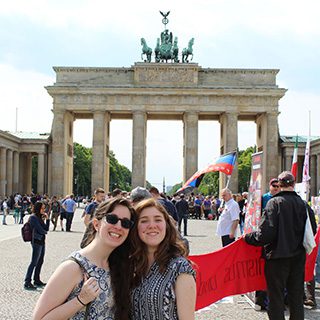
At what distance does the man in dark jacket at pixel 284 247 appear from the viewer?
782 centimetres

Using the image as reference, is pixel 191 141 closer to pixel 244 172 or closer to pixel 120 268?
pixel 244 172

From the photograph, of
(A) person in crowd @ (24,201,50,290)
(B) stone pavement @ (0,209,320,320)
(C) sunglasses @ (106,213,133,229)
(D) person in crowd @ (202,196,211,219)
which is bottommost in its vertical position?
(D) person in crowd @ (202,196,211,219)

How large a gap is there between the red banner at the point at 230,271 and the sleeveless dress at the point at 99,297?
4.09 metres

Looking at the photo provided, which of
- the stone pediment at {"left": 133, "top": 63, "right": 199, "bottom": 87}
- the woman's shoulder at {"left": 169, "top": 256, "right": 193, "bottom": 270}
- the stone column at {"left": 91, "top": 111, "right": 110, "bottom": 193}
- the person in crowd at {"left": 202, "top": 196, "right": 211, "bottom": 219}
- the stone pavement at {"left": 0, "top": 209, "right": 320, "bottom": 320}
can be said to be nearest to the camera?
the woman's shoulder at {"left": 169, "top": 256, "right": 193, "bottom": 270}

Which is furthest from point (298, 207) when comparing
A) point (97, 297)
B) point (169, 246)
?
point (97, 297)

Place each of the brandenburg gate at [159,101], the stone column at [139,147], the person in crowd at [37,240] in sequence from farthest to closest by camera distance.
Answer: the stone column at [139,147]
the brandenburg gate at [159,101]
the person in crowd at [37,240]

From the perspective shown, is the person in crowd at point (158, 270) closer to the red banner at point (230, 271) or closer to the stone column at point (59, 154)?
the red banner at point (230, 271)

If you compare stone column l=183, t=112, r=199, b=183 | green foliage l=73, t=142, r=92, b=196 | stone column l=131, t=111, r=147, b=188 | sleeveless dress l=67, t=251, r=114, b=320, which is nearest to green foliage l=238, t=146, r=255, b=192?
green foliage l=73, t=142, r=92, b=196

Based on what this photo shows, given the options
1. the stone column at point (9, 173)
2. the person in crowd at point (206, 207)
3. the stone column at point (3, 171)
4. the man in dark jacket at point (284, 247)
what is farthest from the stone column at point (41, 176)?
the man in dark jacket at point (284, 247)

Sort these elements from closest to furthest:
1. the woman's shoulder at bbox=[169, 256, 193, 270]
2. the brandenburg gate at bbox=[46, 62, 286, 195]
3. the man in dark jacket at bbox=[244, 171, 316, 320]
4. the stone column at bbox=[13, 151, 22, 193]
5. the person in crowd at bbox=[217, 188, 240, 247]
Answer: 1. the woman's shoulder at bbox=[169, 256, 193, 270]
2. the man in dark jacket at bbox=[244, 171, 316, 320]
3. the person in crowd at bbox=[217, 188, 240, 247]
4. the brandenburg gate at bbox=[46, 62, 286, 195]
5. the stone column at bbox=[13, 151, 22, 193]

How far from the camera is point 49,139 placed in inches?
2758

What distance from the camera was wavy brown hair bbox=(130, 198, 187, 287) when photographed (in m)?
4.14

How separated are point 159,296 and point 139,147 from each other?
6379 centimetres

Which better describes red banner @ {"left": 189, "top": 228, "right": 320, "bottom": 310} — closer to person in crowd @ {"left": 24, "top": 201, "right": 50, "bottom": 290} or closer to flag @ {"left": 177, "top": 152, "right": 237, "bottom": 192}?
flag @ {"left": 177, "top": 152, "right": 237, "bottom": 192}
